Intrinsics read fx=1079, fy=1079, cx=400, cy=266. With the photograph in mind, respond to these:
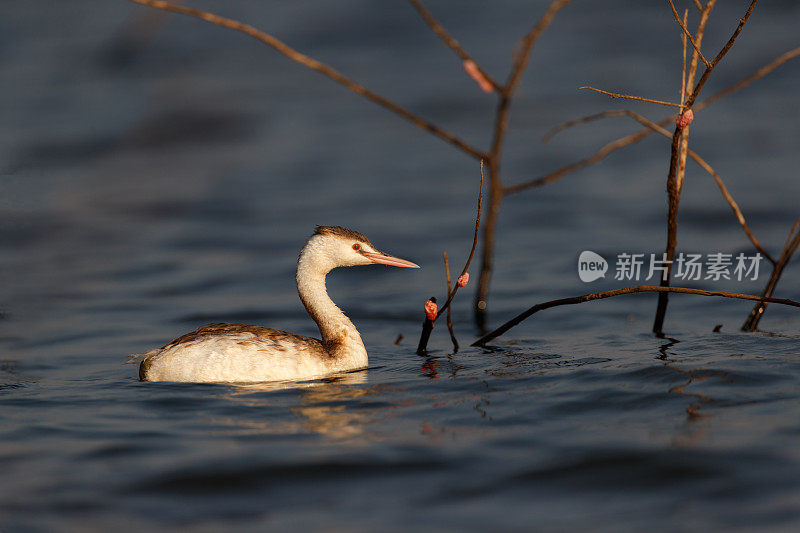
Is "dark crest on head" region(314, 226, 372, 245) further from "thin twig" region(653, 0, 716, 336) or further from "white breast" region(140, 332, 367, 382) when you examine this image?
"thin twig" region(653, 0, 716, 336)

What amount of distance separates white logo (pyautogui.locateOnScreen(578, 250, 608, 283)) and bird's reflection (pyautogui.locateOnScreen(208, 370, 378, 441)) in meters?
4.40

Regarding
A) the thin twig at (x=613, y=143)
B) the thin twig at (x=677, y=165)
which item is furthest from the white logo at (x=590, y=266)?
the thin twig at (x=677, y=165)

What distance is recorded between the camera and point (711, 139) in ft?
56.5

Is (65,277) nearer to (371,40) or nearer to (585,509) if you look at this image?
(585,509)

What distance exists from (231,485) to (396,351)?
3391 millimetres

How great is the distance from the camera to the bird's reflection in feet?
22.0

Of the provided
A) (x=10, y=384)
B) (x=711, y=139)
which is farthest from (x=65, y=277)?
(x=711, y=139)

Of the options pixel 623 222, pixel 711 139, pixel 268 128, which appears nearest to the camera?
pixel 623 222

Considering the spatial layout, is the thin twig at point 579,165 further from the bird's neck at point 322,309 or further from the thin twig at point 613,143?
the bird's neck at point 322,309

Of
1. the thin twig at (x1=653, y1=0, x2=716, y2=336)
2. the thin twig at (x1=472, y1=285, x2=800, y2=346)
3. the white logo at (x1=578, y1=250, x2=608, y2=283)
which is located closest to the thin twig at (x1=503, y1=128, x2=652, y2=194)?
the thin twig at (x1=653, y1=0, x2=716, y2=336)

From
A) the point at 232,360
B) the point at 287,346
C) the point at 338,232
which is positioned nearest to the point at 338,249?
the point at 338,232

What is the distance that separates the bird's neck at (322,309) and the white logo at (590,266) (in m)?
4.18

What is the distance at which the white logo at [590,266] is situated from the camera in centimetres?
1190

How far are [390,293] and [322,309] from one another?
3427 millimetres
